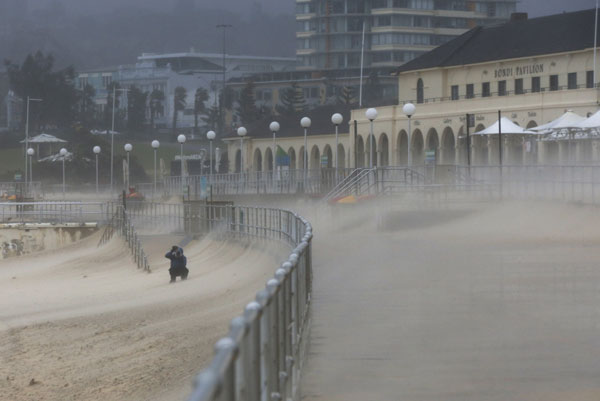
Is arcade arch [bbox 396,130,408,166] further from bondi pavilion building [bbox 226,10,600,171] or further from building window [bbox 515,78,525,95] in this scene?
building window [bbox 515,78,525,95]

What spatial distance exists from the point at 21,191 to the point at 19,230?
31129mm

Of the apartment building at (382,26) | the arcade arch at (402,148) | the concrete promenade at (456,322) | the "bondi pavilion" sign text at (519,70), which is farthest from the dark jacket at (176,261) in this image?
the apartment building at (382,26)

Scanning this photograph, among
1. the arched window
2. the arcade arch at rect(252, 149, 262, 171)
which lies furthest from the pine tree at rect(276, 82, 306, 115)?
the arched window

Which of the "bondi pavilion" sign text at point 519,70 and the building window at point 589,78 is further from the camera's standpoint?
the "bondi pavilion" sign text at point 519,70

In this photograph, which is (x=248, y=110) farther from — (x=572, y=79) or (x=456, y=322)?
(x=456, y=322)

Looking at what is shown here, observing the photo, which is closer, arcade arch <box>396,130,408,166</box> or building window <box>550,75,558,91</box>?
building window <box>550,75,558,91</box>

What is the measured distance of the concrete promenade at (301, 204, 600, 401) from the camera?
37.2ft

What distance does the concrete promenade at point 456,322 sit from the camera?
11.3 m

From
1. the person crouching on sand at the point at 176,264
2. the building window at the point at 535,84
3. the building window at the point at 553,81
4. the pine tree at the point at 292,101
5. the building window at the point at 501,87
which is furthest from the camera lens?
the pine tree at the point at 292,101

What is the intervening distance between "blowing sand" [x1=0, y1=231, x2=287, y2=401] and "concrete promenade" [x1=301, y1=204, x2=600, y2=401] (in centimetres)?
186

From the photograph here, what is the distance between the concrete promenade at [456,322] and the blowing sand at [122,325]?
1.86 metres

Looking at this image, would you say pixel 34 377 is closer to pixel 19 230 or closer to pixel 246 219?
pixel 246 219

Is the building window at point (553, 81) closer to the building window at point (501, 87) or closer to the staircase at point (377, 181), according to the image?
the building window at point (501, 87)

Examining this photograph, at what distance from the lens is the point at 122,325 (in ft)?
74.3
